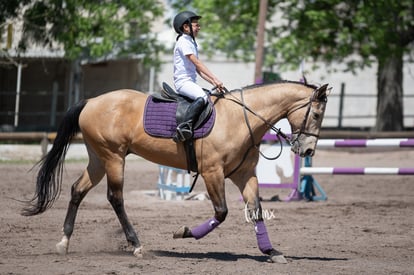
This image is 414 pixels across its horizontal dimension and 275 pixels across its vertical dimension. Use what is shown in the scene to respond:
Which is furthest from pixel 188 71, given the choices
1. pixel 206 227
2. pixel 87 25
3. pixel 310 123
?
pixel 87 25

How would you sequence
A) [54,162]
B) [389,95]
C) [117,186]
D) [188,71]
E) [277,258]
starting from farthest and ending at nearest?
[389,95] < [54,162] < [117,186] < [188,71] < [277,258]

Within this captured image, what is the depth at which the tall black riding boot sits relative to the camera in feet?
28.4

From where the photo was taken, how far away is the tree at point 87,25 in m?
23.7

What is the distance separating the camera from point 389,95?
1076 inches

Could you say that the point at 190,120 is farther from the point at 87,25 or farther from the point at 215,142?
the point at 87,25

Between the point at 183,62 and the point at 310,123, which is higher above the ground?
the point at 183,62

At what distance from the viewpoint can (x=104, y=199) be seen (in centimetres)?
1427

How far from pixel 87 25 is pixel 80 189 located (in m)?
15.9

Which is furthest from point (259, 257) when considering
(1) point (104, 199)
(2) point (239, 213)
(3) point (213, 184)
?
(1) point (104, 199)

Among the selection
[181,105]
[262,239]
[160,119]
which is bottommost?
[262,239]

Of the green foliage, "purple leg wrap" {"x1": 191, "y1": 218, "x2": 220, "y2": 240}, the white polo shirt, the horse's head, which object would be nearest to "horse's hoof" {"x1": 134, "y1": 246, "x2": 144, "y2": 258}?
"purple leg wrap" {"x1": 191, "y1": 218, "x2": 220, "y2": 240}

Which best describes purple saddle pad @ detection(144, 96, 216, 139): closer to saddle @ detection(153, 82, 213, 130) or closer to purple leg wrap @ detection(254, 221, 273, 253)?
saddle @ detection(153, 82, 213, 130)

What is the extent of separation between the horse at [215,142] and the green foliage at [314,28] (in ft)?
52.6

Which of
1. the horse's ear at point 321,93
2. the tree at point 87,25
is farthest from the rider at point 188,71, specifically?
the tree at point 87,25
